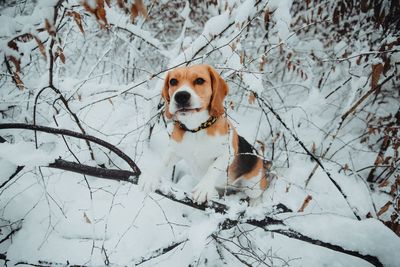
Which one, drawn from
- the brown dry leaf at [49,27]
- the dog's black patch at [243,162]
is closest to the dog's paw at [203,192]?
the dog's black patch at [243,162]

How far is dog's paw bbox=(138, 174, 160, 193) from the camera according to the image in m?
1.74

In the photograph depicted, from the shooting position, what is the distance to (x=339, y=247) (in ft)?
4.93

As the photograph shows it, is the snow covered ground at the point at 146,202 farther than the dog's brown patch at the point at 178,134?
No

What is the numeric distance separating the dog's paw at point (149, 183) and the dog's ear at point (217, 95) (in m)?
A: 0.71

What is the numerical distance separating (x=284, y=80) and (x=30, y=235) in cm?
527

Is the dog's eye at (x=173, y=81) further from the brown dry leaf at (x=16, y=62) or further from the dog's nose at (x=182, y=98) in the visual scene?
the brown dry leaf at (x=16, y=62)

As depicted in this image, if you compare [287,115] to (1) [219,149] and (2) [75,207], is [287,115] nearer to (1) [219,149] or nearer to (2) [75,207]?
(1) [219,149]

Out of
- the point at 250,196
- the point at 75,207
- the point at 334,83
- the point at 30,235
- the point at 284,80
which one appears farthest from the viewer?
the point at 284,80

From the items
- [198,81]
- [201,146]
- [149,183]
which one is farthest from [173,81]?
[149,183]

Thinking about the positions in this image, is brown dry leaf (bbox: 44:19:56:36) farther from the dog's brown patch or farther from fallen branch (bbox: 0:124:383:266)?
the dog's brown patch

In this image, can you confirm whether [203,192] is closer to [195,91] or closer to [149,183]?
[149,183]

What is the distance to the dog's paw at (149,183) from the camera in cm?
174

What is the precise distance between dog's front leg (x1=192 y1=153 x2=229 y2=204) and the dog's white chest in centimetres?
8

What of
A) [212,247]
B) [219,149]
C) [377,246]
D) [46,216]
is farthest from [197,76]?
[46,216]
